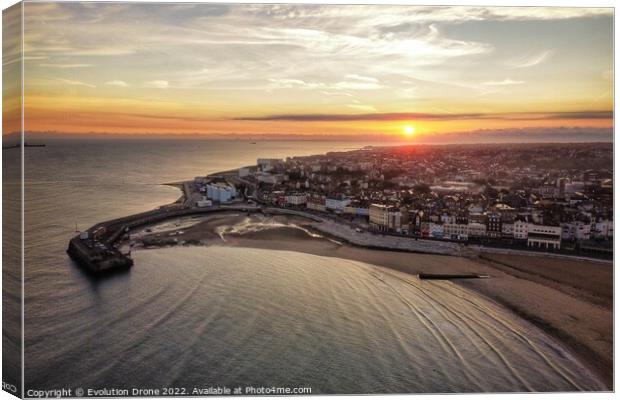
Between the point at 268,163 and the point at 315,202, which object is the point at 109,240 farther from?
the point at 268,163

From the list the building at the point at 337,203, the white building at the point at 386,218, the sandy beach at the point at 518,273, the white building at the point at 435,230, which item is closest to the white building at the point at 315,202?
the building at the point at 337,203

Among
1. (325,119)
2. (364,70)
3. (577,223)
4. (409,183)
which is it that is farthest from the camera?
(409,183)

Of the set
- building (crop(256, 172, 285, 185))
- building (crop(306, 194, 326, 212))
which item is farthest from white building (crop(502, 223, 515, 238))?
building (crop(256, 172, 285, 185))

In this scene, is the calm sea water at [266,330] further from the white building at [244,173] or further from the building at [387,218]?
the white building at [244,173]

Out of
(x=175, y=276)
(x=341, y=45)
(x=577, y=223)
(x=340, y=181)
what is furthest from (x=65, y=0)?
(x=340, y=181)

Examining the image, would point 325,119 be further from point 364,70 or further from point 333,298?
point 333,298

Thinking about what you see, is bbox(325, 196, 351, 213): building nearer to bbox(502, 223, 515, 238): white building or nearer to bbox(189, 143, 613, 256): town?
bbox(189, 143, 613, 256): town

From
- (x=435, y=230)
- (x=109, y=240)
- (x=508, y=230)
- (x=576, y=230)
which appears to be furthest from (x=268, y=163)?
(x=576, y=230)
